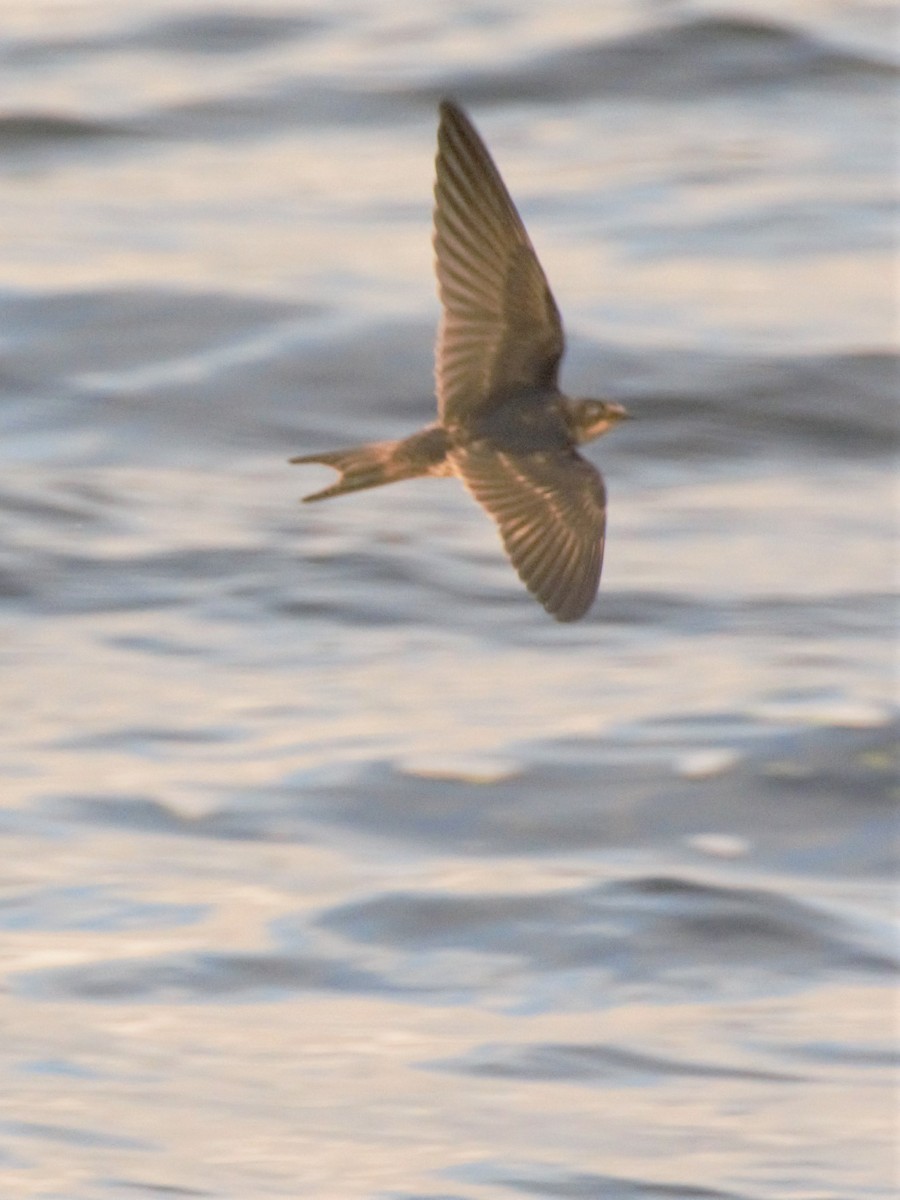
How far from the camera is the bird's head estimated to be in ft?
15.2

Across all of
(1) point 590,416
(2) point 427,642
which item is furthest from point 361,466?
(2) point 427,642

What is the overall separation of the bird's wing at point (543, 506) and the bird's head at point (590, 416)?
6 cm

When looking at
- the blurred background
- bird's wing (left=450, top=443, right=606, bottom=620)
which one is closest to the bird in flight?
bird's wing (left=450, top=443, right=606, bottom=620)

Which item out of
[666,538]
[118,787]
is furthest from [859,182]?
[118,787]

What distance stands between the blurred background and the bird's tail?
6.26 ft

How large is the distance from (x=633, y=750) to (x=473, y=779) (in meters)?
0.57

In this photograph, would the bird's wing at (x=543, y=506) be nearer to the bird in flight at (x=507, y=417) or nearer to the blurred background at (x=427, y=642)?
the bird in flight at (x=507, y=417)

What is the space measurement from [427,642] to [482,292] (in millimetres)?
4735

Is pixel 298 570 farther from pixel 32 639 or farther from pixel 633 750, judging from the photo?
pixel 633 750

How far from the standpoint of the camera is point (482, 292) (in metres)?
4.48

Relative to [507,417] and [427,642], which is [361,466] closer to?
[507,417]

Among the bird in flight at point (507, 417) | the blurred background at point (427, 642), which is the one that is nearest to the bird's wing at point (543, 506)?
the bird in flight at point (507, 417)

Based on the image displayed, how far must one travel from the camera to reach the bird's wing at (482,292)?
4250mm

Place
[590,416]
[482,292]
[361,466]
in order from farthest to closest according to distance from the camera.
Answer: [590,416], [482,292], [361,466]
